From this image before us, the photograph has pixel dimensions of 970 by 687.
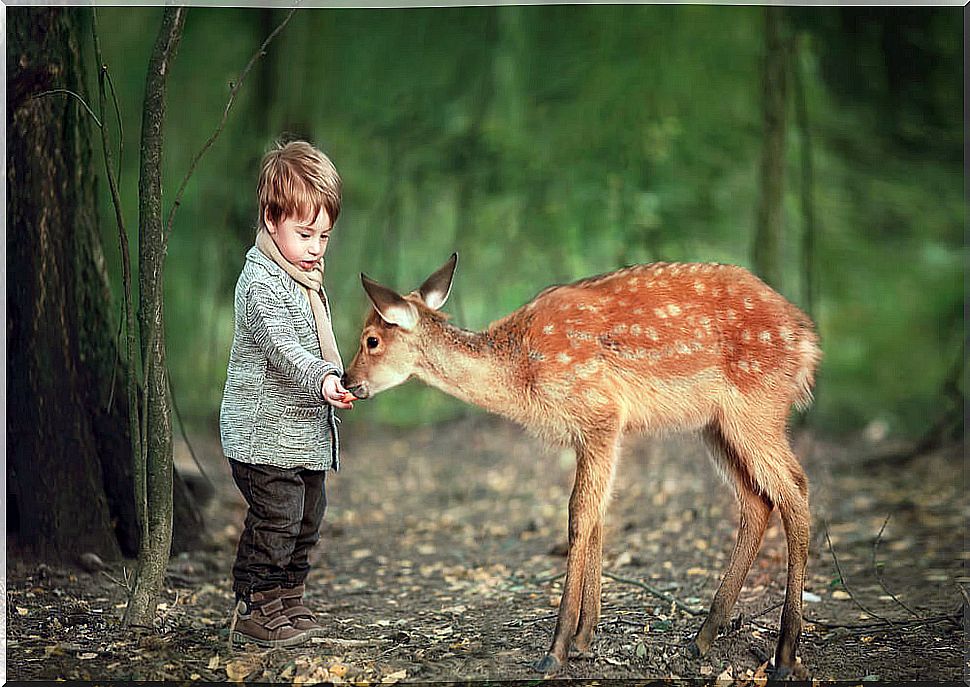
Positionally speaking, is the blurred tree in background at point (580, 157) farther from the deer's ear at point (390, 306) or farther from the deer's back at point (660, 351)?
the deer's back at point (660, 351)

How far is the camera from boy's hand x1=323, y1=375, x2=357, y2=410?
163 inches

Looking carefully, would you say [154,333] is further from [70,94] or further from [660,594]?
[660,594]

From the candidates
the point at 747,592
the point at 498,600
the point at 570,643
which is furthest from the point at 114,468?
the point at 747,592

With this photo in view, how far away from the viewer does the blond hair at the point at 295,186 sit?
4.34 m

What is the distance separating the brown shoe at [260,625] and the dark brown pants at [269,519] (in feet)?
0.20

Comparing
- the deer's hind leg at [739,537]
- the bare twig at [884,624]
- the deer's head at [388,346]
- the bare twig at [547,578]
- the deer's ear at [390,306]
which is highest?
Answer: the deer's ear at [390,306]

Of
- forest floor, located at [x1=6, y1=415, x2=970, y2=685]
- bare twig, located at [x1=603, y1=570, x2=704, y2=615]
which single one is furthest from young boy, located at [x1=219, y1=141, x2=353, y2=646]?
bare twig, located at [x1=603, y1=570, x2=704, y2=615]

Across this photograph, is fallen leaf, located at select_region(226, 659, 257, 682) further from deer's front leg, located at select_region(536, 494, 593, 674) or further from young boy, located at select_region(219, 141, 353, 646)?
deer's front leg, located at select_region(536, 494, 593, 674)

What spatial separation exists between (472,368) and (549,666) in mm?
1184

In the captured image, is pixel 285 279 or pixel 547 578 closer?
pixel 285 279

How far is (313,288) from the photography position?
444cm

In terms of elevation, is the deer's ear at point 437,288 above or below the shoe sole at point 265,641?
above

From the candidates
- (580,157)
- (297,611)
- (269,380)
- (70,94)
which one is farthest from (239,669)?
(580,157)

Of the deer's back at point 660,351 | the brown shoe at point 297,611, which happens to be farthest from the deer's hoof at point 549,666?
the brown shoe at point 297,611
